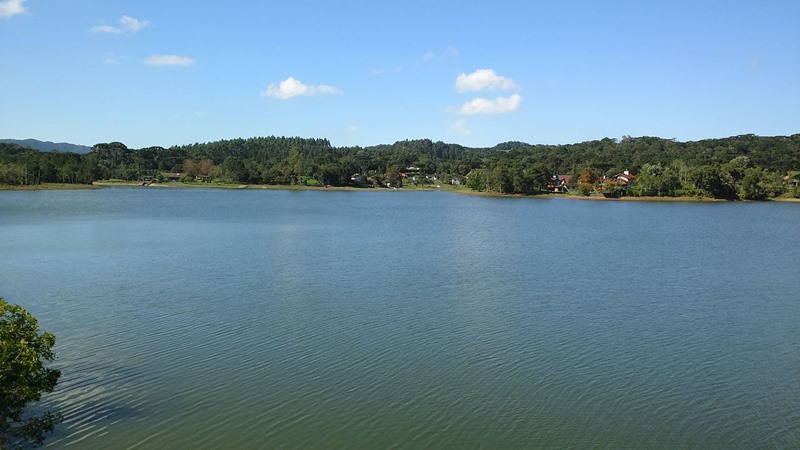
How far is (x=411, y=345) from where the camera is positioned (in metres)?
13.9

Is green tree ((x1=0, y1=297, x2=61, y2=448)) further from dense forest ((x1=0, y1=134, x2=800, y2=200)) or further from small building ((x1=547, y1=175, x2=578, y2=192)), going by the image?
small building ((x1=547, y1=175, x2=578, y2=192))

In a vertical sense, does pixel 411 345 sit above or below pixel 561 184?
below

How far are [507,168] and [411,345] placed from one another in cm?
9691

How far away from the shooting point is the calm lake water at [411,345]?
9633mm

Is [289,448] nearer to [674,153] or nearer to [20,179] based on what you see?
[20,179]

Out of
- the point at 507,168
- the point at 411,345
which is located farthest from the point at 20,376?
the point at 507,168

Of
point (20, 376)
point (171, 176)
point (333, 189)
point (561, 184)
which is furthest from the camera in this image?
point (171, 176)

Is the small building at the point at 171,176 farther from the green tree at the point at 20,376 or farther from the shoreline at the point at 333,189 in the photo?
the green tree at the point at 20,376

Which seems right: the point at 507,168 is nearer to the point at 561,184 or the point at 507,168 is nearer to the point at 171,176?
the point at 561,184

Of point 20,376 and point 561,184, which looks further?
point 561,184

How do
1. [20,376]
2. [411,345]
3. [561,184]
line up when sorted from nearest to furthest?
[20,376]
[411,345]
[561,184]

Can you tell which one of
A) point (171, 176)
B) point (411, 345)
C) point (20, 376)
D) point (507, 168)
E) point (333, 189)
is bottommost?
point (411, 345)

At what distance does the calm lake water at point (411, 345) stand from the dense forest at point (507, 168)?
221ft

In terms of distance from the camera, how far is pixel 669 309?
59.6ft
